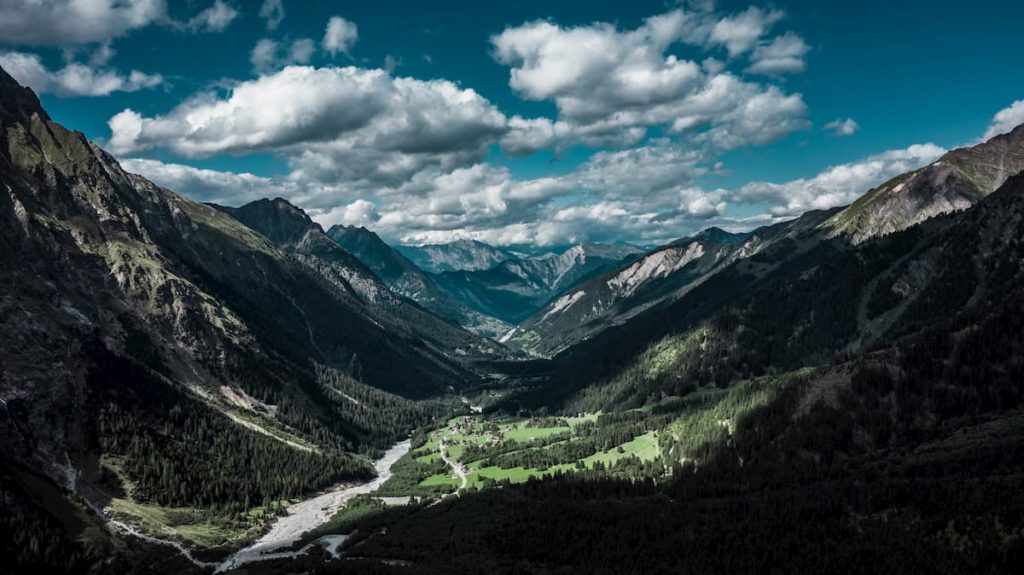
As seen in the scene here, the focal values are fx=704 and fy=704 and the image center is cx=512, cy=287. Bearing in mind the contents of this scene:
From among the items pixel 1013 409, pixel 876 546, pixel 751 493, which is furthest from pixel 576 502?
pixel 1013 409

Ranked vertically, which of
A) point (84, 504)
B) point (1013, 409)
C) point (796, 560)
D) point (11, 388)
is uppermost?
point (11, 388)

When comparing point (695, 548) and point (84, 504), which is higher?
point (84, 504)

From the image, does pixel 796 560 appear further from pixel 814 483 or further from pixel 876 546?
pixel 814 483

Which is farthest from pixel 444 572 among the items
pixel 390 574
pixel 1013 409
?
pixel 1013 409

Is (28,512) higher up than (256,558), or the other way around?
(28,512)

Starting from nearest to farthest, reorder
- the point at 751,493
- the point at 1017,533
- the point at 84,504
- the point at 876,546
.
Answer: the point at 1017,533, the point at 876,546, the point at 84,504, the point at 751,493

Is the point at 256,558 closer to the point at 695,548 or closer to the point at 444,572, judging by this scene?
the point at 444,572

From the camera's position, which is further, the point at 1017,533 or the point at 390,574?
the point at 390,574

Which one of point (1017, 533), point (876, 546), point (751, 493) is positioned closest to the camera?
point (1017, 533)

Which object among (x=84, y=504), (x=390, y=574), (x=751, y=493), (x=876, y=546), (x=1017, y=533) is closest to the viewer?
(x=1017, y=533)
